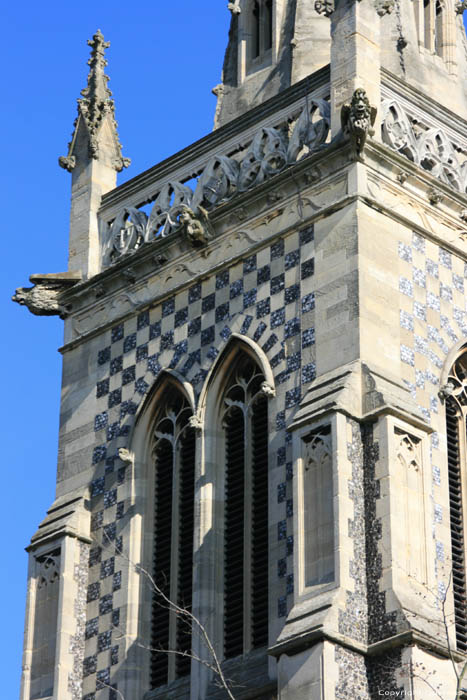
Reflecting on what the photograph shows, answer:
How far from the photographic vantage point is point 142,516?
109 ft

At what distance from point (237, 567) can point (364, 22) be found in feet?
25.7

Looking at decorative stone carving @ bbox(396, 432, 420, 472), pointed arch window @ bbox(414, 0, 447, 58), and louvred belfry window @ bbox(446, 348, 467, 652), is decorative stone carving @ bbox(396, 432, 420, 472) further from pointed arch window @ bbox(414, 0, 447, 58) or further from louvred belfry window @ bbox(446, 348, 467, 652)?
pointed arch window @ bbox(414, 0, 447, 58)

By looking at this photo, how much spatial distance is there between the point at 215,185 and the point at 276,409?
448 centimetres

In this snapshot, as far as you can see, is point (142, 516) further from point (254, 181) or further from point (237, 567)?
point (254, 181)

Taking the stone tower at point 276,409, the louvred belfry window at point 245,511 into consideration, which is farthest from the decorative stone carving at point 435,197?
the louvred belfry window at point 245,511

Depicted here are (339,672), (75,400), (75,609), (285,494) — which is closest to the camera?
(339,672)

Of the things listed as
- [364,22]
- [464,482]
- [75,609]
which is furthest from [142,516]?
[364,22]

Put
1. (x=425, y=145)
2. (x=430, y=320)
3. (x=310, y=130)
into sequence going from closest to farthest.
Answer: (x=430, y=320), (x=310, y=130), (x=425, y=145)

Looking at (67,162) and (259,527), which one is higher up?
(67,162)

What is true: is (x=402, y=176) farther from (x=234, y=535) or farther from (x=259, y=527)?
(x=234, y=535)

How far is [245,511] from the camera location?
31938 mm

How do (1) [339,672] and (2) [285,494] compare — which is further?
(2) [285,494]

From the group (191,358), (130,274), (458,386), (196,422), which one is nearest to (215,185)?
(130,274)

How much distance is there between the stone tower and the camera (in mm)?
29703
